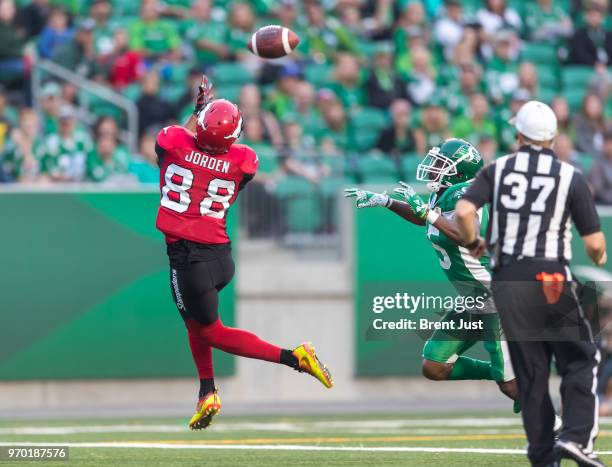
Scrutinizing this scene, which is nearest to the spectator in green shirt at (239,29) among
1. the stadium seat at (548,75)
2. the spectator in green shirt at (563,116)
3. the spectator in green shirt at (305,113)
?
the spectator in green shirt at (305,113)

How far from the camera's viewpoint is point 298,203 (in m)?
13.4

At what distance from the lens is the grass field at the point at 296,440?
26.9 feet

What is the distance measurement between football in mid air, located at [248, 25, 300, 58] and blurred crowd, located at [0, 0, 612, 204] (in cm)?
440

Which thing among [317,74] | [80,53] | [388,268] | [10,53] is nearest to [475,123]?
[317,74]

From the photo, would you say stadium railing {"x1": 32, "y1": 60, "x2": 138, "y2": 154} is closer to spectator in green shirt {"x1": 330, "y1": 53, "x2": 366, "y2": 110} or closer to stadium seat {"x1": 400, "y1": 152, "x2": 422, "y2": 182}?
spectator in green shirt {"x1": 330, "y1": 53, "x2": 366, "y2": 110}

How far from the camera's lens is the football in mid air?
896 centimetres

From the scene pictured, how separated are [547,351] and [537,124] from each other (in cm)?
114

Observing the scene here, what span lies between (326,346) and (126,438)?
3.82 metres

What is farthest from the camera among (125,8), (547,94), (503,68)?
(547,94)

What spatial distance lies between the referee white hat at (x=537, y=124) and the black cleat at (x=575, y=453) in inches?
59.7

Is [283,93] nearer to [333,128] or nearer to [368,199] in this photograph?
[333,128]

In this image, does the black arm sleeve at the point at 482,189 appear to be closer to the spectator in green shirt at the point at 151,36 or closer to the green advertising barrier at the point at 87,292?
the green advertising barrier at the point at 87,292

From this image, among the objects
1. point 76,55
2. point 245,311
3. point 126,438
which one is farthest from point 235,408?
point 76,55

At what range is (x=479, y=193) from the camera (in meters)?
6.59
